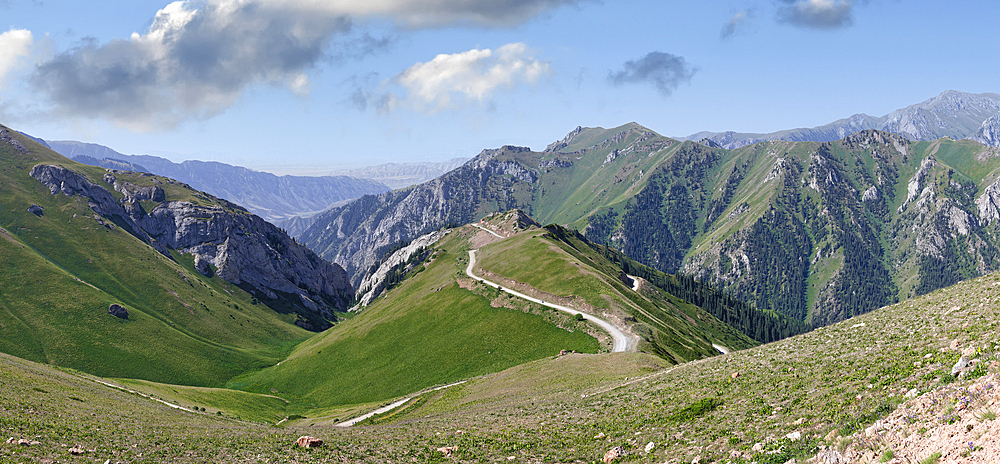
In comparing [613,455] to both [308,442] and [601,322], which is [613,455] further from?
[601,322]

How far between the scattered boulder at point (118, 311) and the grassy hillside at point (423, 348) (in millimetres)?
43006

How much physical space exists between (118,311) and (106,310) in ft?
9.65

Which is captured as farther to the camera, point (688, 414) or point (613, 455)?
point (688, 414)

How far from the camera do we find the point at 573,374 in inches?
2549

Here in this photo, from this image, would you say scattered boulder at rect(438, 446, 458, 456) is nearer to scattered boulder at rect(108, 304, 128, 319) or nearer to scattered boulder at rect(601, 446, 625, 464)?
scattered boulder at rect(601, 446, 625, 464)

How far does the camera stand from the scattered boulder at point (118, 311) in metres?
138

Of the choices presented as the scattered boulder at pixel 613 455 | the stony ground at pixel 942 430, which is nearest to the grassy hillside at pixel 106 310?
the scattered boulder at pixel 613 455

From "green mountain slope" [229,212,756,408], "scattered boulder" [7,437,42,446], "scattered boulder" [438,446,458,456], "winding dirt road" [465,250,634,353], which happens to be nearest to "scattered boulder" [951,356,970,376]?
"scattered boulder" [438,446,458,456]

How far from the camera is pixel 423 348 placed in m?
114

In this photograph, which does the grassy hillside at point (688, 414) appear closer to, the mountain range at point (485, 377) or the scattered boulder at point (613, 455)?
the mountain range at point (485, 377)

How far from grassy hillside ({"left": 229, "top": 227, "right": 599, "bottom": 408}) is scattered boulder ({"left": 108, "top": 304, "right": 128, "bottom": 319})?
1693 inches

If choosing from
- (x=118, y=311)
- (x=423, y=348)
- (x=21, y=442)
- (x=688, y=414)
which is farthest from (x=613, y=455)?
(x=118, y=311)

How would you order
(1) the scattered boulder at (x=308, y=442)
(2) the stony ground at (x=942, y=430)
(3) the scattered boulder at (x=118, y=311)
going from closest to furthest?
(2) the stony ground at (x=942, y=430) → (1) the scattered boulder at (x=308, y=442) → (3) the scattered boulder at (x=118, y=311)

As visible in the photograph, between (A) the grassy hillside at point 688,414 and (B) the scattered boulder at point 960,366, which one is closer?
(B) the scattered boulder at point 960,366
